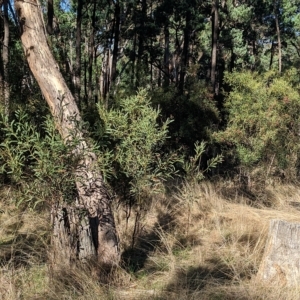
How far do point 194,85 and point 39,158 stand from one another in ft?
25.0

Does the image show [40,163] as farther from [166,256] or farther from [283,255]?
[283,255]

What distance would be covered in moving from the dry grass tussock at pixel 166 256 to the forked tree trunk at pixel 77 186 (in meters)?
0.23

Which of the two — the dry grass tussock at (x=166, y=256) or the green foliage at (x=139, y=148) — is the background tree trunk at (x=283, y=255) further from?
the green foliage at (x=139, y=148)

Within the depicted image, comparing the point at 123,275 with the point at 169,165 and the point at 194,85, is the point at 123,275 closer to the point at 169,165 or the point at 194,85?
the point at 169,165

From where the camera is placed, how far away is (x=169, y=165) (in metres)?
4.29

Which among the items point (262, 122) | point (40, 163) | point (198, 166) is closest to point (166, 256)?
point (198, 166)

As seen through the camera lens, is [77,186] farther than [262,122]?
No

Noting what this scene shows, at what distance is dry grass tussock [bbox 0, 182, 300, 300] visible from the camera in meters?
3.64

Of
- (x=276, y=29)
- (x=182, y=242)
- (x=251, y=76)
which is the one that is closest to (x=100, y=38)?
(x=276, y=29)

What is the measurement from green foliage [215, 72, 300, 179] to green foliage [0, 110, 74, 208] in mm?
5609

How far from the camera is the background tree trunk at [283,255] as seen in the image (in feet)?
12.4

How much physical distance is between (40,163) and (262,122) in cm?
612

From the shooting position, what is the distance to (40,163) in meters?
3.32

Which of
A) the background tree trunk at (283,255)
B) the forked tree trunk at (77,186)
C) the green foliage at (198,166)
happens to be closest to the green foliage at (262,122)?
the green foliage at (198,166)
